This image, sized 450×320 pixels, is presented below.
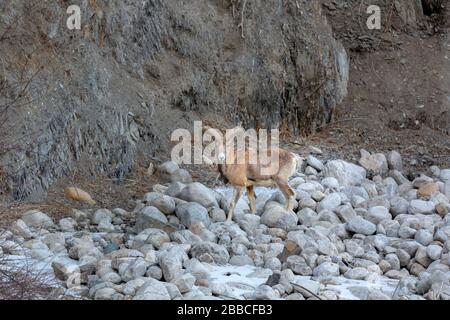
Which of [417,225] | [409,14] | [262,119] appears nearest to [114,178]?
[262,119]

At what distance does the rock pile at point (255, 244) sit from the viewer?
8.77 meters

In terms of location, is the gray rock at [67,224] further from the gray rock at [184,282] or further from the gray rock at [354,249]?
the gray rock at [354,249]

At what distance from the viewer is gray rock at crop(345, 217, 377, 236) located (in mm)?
11172

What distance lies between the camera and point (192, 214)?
439 inches

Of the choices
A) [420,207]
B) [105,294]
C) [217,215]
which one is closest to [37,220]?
[217,215]

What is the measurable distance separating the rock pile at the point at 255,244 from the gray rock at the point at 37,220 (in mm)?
15

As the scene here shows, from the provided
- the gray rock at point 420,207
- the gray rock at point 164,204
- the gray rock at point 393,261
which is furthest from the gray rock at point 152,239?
the gray rock at point 420,207

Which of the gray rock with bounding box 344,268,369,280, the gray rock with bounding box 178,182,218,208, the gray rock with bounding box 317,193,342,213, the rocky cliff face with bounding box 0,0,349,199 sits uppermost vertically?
the rocky cliff face with bounding box 0,0,349,199

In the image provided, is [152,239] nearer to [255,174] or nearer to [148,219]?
[148,219]

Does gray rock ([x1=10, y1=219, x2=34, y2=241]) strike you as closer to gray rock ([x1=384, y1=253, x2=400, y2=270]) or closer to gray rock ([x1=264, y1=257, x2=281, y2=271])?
gray rock ([x1=264, y1=257, x2=281, y2=271])

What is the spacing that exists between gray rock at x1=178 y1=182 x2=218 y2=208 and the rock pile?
0.02 metres

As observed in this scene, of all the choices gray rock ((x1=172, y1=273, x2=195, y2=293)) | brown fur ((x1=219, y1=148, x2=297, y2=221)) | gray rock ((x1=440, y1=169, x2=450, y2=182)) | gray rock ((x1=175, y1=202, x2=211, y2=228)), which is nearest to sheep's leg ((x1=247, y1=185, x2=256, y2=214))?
brown fur ((x1=219, y1=148, x2=297, y2=221))
